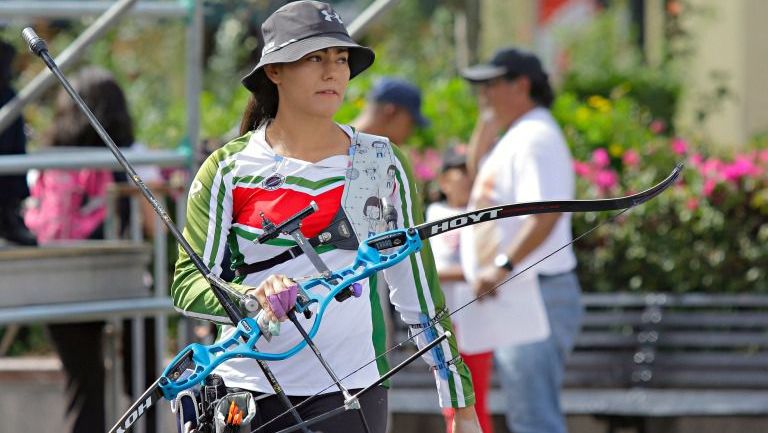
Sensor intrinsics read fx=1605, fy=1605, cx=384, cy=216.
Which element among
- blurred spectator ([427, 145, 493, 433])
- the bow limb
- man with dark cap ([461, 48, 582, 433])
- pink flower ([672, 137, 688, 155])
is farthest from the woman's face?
pink flower ([672, 137, 688, 155])

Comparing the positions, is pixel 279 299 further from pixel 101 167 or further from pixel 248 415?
pixel 101 167

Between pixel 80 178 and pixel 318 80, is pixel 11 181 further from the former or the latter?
pixel 318 80

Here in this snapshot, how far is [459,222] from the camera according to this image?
12.4 feet

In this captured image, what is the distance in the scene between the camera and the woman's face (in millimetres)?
4086

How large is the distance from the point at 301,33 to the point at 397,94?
3141mm

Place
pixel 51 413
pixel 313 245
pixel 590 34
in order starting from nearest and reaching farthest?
pixel 313 245 < pixel 51 413 < pixel 590 34

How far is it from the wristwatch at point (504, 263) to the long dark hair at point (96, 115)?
1.94 metres

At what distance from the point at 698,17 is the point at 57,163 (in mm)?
14208

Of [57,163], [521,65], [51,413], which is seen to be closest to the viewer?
[57,163]

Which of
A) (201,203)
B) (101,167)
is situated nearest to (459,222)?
(201,203)

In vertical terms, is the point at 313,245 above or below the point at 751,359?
above

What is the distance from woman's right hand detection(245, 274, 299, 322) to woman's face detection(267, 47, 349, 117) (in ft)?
2.17

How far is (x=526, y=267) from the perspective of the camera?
6.48m

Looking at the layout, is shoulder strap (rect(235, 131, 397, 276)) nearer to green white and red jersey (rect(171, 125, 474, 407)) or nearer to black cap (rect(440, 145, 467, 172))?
green white and red jersey (rect(171, 125, 474, 407))
